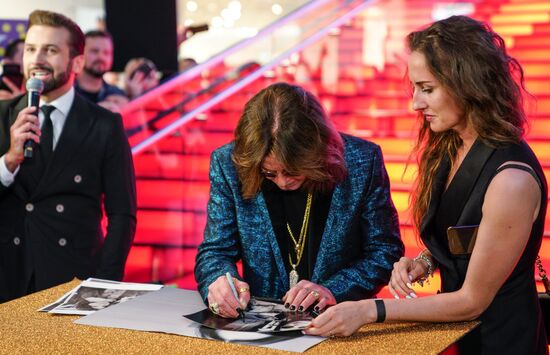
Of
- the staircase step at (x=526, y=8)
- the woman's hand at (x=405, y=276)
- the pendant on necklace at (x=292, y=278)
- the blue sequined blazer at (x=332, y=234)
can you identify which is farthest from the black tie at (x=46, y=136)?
the staircase step at (x=526, y=8)

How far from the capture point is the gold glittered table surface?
6.86ft

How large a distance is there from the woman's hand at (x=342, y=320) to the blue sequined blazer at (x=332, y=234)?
0.46m

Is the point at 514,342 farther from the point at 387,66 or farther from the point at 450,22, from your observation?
the point at 387,66

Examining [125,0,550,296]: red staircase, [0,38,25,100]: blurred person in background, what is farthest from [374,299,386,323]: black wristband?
[0,38,25,100]: blurred person in background

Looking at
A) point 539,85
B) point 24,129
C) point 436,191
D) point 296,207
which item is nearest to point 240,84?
point 539,85

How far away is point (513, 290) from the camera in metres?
2.33

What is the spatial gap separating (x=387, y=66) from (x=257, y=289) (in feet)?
20.1

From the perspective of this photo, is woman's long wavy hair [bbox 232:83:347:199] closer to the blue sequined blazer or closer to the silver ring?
the blue sequined blazer

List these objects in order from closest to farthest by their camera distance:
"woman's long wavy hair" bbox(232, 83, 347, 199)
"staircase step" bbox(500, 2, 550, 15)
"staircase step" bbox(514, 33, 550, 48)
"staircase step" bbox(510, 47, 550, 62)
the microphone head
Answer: "woman's long wavy hair" bbox(232, 83, 347, 199)
the microphone head
"staircase step" bbox(510, 47, 550, 62)
"staircase step" bbox(514, 33, 550, 48)
"staircase step" bbox(500, 2, 550, 15)

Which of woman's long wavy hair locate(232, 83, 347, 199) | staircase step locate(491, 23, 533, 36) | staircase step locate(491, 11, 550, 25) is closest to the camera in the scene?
woman's long wavy hair locate(232, 83, 347, 199)

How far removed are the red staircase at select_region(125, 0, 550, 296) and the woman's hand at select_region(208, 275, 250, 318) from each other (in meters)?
2.49

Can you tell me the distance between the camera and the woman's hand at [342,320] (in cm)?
216

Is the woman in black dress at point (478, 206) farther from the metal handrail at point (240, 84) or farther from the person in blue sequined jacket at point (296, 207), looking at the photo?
the metal handrail at point (240, 84)

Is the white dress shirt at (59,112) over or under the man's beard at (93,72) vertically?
under
